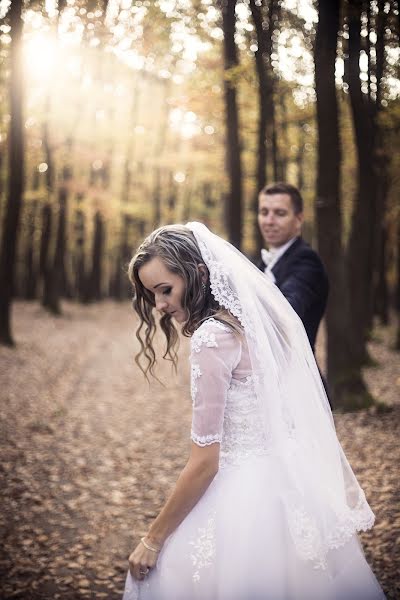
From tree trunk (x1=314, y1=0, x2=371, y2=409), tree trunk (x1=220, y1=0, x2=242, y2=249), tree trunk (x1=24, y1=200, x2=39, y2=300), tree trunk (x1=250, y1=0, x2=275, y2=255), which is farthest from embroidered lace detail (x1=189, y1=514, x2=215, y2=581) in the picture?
tree trunk (x1=24, y1=200, x2=39, y2=300)

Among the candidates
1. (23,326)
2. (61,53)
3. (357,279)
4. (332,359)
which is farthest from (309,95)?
(23,326)

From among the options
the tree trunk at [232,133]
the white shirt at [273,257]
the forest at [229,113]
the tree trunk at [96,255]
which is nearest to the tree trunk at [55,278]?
the forest at [229,113]

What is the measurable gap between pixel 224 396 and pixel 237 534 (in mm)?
640

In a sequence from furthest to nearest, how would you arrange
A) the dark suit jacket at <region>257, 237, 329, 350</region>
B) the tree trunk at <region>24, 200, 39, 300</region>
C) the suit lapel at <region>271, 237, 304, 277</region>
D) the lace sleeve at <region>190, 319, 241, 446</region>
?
the tree trunk at <region>24, 200, 39, 300</region> < the suit lapel at <region>271, 237, 304, 277</region> < the dark suit jacket at <region>257, 237, 329, 350</region> < the lace sleeve at <region>190, 319, 241, 446</region>

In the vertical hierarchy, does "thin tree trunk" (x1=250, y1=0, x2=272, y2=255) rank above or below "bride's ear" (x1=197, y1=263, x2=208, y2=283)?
above

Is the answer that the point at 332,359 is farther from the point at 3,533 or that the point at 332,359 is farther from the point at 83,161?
the point at 83,161

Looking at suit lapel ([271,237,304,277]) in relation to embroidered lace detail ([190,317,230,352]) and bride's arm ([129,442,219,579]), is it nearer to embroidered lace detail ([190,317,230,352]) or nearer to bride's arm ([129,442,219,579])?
embroidered lace detail ([190,317,230,352])

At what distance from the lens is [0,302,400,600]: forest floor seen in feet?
14.3

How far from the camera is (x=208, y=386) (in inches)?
82.3

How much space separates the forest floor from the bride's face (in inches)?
116

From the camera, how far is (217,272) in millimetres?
2385

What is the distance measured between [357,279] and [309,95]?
5.51 meters

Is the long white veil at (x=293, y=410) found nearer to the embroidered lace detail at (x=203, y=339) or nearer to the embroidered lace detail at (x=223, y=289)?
the embroidered lace detail at (x=223, y=289)

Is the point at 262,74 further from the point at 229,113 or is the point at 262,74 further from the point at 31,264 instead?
the point at 31,264
